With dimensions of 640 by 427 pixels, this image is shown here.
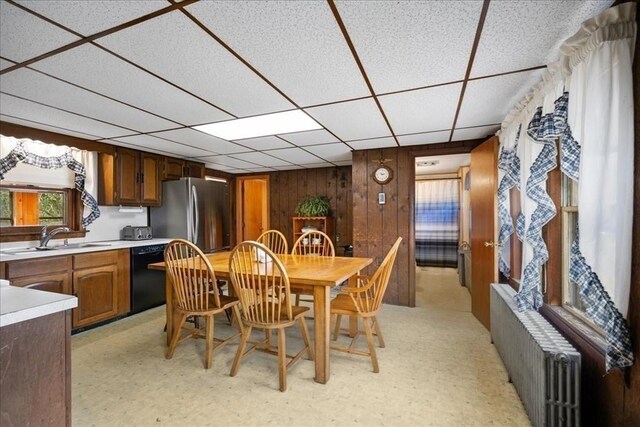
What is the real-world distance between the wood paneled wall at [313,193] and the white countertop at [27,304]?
4465mm

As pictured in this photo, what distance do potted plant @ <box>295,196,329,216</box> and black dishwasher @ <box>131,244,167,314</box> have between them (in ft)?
7.62

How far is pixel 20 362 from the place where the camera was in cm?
102

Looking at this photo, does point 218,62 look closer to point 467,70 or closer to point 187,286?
point 467,70

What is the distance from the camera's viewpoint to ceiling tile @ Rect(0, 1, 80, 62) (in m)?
1.27

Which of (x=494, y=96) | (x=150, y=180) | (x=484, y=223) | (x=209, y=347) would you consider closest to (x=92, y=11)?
(x=209, y=347)

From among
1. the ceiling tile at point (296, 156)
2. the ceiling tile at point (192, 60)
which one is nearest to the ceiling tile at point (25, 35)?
the ceiling tile at point (192, 60)

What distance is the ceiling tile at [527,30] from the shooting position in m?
1.21

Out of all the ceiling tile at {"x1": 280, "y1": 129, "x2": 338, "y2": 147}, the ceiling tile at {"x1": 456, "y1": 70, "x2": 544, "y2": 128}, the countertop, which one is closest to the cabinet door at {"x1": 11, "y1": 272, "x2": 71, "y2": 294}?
the countertop

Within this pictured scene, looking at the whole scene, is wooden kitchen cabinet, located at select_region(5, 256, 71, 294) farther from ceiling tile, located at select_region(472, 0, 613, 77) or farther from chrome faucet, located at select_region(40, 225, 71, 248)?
ceiling tile, located at select_region(472, 0, 613, 77)

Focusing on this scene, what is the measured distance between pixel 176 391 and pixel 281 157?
3.28m

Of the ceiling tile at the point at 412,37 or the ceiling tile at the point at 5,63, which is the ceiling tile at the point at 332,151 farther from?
→ the ceiling tile at the point at 5,63

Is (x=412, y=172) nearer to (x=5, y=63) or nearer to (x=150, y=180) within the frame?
(x=150, y=180)

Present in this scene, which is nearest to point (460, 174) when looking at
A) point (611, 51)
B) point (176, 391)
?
point (611, 51)

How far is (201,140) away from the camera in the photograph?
337 cm
